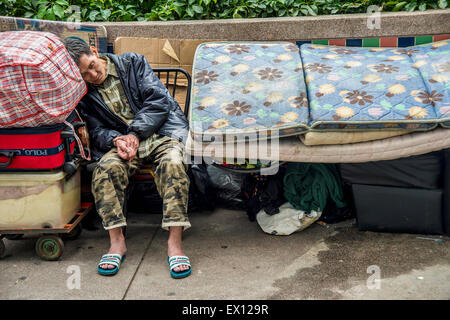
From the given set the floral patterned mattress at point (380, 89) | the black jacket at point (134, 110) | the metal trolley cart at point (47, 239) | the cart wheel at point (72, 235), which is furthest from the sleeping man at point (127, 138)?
the floral patterned mattress at point (380, 89)

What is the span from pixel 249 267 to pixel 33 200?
1252mm

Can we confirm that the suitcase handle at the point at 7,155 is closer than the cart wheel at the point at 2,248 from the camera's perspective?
Yes

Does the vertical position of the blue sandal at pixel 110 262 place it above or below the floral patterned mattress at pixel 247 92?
below

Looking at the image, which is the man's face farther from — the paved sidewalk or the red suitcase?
the paved sidewalk

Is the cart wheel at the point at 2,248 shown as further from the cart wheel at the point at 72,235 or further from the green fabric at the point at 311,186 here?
the green fabric at the point at 311,186

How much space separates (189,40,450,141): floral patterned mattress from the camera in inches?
95.4

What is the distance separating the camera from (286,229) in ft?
9.08

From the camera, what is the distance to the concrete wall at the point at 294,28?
129 inches

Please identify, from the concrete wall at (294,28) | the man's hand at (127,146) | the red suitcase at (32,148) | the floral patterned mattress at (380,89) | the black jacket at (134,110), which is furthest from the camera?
the concrete wall at (294,28)

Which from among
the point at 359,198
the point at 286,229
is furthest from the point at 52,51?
the point at 359,198

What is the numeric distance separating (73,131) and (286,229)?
1.42 m

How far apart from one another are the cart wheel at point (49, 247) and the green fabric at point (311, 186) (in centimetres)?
143

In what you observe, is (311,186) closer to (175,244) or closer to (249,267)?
(249,267)
